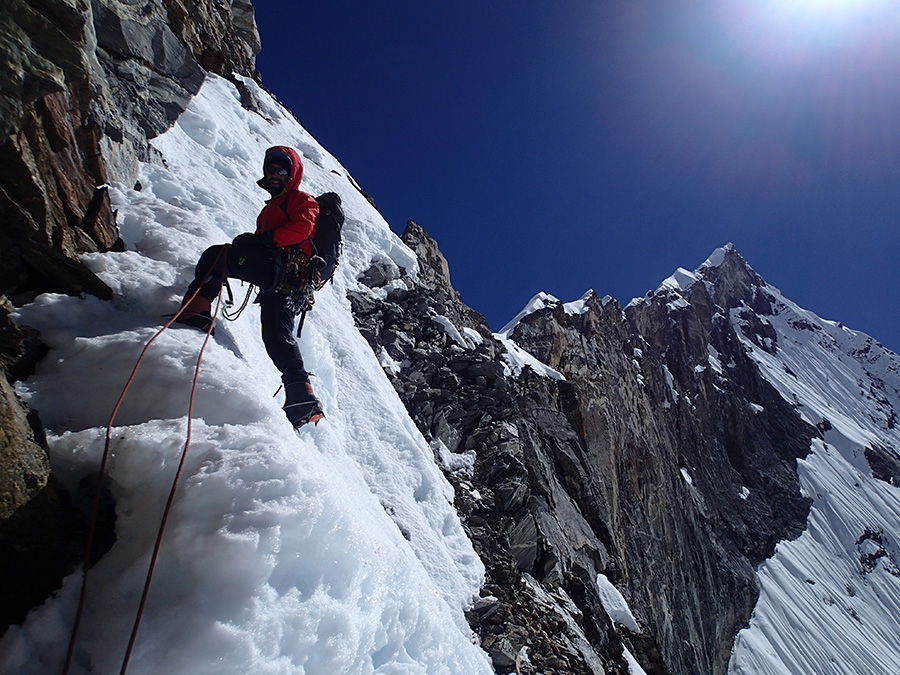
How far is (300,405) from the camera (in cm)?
489

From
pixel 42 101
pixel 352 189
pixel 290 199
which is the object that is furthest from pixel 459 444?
pixel 352 189

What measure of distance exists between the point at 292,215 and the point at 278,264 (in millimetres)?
477

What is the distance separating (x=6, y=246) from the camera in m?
3.74

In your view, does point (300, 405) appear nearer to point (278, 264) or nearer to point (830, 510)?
point (278, 264)

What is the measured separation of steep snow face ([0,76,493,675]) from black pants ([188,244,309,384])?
292 mm

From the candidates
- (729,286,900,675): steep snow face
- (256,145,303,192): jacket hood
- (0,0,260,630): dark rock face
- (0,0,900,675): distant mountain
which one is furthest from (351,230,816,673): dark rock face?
(256,145,303,192): jacket hood

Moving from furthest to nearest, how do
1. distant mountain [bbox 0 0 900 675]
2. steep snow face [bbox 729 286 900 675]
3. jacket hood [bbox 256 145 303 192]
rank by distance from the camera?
steep snow face [bbox 729 286 900 675]
jacket hood [bbox 256 145 303 192]
distant mountain [bbox 0 0 900 675]

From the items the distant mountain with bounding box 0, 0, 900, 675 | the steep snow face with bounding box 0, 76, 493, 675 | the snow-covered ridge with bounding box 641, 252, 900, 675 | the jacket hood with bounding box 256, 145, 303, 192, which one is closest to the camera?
the steep snow face with bounding box 0, 76, 493, 675

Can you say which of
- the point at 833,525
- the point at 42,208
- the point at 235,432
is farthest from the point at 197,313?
the point at 833,525

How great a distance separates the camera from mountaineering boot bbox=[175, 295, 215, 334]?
4602 millimetres

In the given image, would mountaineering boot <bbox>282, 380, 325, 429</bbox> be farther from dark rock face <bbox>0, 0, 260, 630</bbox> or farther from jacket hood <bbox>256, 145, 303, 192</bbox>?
jacket hood <bbox>256, 145, 303, 192</bbox>

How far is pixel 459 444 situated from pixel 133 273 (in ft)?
23.0

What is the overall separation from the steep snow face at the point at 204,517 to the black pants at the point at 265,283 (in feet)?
0.96

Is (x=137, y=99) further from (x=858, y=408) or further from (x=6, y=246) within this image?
(x=858, y=408)
